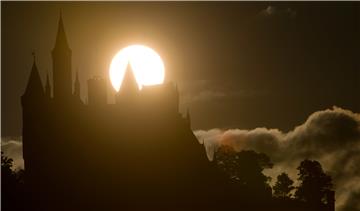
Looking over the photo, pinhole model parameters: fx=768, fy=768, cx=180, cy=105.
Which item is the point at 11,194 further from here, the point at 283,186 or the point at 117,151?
the point at 283,186

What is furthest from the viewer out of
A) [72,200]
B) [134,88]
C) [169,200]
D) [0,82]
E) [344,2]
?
[134,88]

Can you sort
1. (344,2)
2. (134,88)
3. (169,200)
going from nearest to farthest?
(344,2)
(169,200)
(134,88)

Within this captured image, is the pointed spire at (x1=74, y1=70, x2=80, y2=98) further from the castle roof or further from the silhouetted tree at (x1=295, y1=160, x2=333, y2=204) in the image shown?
the silhouetted tree at (x1=295, y1=160, x2=333, y2=204)

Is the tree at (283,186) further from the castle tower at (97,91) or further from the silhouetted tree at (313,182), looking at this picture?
the castle tower at (97,91)

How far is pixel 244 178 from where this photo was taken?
82438 millimetres

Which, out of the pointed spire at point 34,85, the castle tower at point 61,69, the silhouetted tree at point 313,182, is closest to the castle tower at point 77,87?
the castle tower at point 61,69

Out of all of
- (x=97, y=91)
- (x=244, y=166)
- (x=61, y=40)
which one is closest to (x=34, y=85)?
(x=61, y=40)

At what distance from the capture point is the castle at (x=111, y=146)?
216 feet

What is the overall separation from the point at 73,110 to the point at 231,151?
19505 millimetres

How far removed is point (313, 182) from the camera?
256ft

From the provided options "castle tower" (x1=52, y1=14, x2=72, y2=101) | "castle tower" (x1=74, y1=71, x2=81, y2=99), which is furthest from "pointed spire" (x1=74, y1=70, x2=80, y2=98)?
"castle tower" (x1=52, y1=14, x2=72, y2=101)

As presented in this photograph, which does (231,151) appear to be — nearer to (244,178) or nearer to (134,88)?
(244,178)

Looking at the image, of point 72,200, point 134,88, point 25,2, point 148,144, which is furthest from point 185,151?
point 25,2

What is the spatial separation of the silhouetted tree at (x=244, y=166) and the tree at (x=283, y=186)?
4.34 ft
